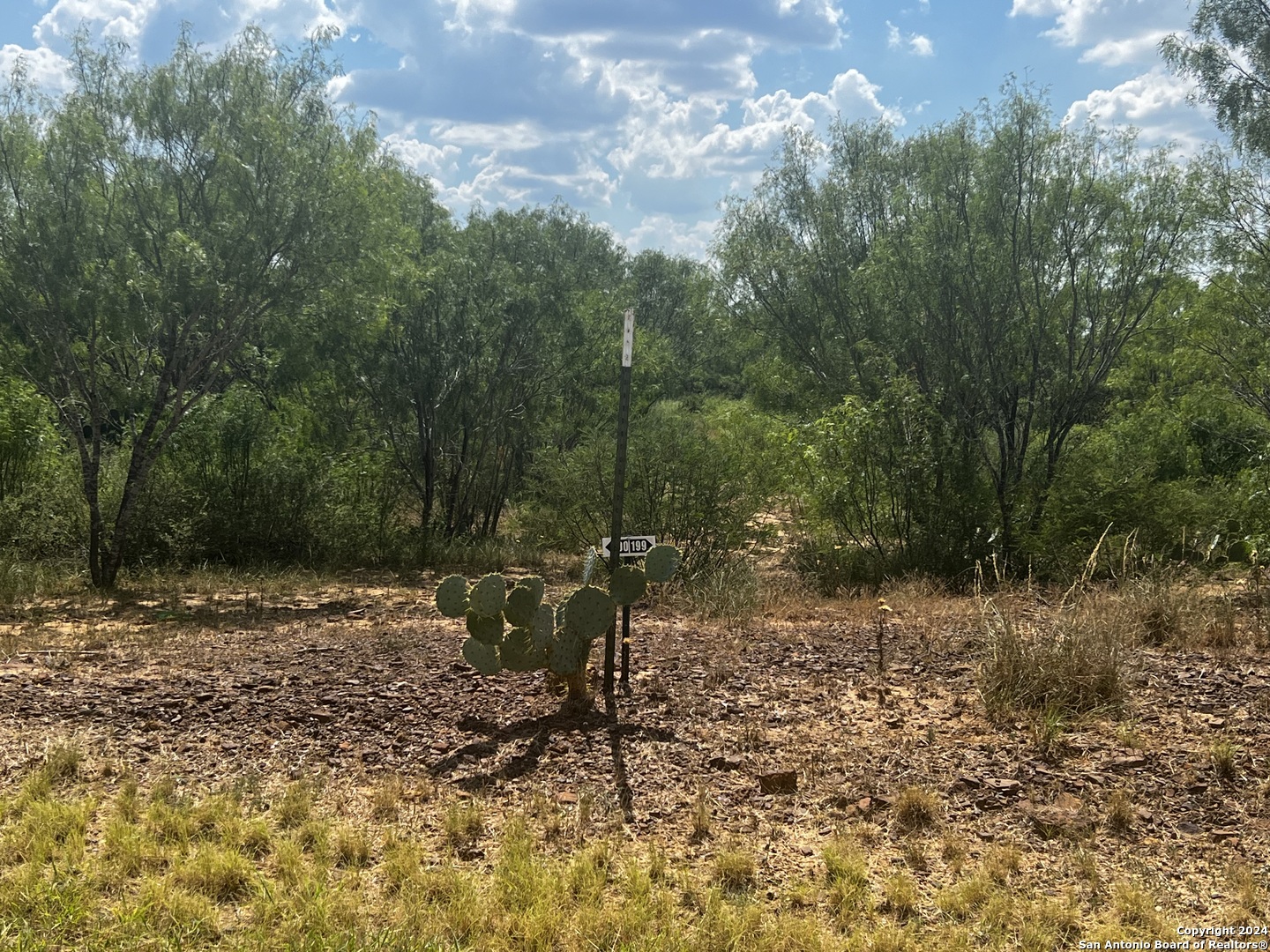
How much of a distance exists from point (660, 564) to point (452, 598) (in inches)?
53.6

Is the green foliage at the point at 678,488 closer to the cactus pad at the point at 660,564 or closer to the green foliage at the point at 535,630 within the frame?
the cactus pad at the point at 660,564

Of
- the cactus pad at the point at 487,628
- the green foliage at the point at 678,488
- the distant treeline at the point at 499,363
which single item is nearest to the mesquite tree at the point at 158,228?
the distant treeline at the point at 499,363

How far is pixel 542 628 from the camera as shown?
18.6 feet

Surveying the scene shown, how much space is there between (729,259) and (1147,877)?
50.1 ft

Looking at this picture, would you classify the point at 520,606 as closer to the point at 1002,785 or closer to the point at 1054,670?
the point at 1002,785

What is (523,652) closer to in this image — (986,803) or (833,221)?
(986,803)

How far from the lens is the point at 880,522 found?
1217 centimetres

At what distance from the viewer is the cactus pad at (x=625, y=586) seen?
19.2 feet

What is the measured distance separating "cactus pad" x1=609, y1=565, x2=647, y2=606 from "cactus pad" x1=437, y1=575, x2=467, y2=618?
3.22 ft

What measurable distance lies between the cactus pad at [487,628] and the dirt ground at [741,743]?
1.33 feet

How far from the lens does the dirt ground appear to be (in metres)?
3.95

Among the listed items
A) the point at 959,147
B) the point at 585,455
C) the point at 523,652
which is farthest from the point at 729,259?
the point at 523,652

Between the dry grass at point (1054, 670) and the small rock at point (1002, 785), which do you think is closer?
the small rock at point (1002, 785)

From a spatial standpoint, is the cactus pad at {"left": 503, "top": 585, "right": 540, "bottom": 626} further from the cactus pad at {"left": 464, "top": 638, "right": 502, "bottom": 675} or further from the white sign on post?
the white sign on post
